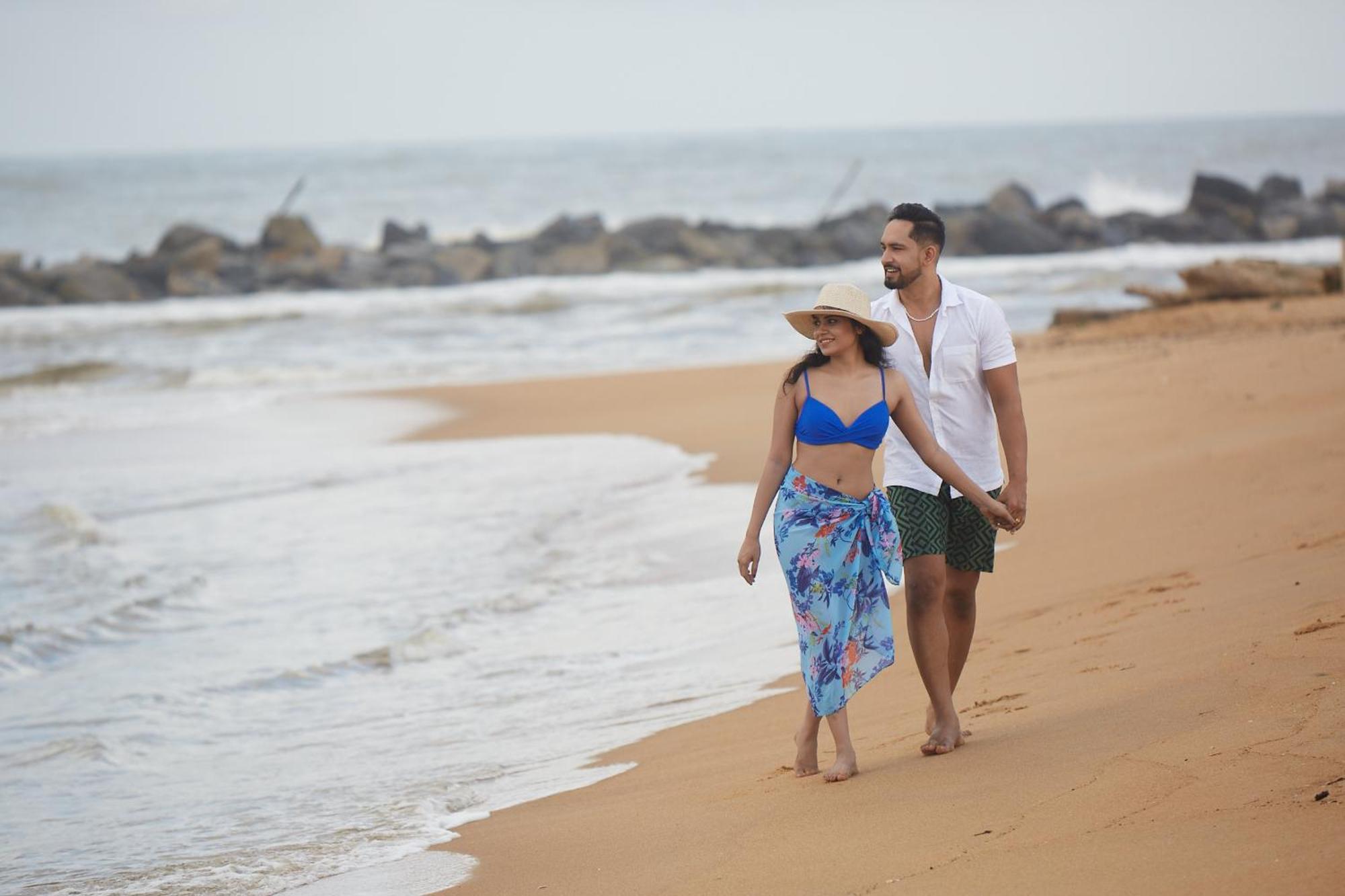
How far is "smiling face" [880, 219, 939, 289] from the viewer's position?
4.31 m

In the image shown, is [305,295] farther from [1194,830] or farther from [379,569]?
[1194,830]

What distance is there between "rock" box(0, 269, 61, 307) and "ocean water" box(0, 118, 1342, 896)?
308 inches

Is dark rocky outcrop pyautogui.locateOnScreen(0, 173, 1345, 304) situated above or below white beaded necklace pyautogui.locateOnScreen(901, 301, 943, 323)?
above

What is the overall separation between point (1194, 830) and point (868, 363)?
66.7 inches

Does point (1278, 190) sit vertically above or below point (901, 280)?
above

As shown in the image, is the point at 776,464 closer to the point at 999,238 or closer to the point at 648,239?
the point at 648,239

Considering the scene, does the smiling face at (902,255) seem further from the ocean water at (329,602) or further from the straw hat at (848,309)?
the ocean water at (329,602)

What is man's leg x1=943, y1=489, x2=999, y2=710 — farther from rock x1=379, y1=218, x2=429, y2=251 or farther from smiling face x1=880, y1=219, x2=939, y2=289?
rock x1=379, y1=218, x2=429, y2=251

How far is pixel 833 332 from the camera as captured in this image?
415 centimetres

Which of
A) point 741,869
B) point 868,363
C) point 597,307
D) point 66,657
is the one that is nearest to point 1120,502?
point 868,363

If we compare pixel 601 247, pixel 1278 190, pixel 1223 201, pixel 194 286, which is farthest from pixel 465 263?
pixel 1278 190

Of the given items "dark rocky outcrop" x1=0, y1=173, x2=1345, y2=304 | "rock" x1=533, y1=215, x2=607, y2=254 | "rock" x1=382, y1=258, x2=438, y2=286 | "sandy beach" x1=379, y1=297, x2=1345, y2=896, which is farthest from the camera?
"rock" x1=533, y1=215, x2=607, y2=254

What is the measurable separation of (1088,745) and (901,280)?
4.95ft

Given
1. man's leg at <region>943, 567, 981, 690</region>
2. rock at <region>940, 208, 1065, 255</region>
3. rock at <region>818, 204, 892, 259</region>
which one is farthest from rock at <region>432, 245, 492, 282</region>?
man's leg at <region>943, 567, 981, 690</region>
